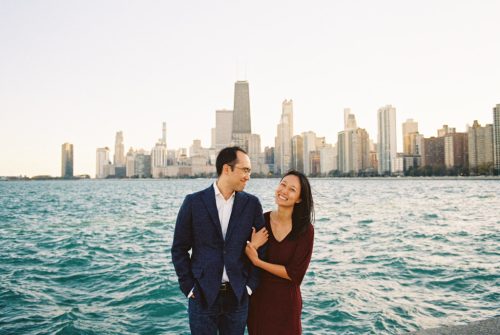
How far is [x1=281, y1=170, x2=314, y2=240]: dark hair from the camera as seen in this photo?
145 inches

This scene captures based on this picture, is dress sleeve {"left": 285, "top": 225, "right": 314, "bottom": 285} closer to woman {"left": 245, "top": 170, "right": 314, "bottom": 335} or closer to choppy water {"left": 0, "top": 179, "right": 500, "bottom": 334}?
woman {"left": 245, "top": 170, "right": 314, "bottom": 335}

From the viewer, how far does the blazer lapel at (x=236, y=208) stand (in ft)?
11.4

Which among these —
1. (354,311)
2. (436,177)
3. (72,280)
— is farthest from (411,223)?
(436,177)


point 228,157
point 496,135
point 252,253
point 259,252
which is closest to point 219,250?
point 252,253

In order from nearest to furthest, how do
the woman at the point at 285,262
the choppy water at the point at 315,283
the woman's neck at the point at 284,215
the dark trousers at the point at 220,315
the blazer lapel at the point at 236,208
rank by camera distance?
the dark trousers at the point at 220,315, the blazer lapel at the point at 236,208, the woman at the point at 285,262, the woman's neck at the point at 284,215, the choppy water at the point at 315,283

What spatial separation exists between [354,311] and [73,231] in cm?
Result: 1925

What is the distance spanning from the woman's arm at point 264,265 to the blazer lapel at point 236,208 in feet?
0.70

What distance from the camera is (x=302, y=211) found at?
372 centimetres

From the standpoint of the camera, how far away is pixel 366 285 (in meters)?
10.3

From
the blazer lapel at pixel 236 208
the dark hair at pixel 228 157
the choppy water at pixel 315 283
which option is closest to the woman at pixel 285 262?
the blazer lapel at pixel 236 208

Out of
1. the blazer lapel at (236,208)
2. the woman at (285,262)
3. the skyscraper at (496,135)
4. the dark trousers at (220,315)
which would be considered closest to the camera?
the dark trousers at (220,315)

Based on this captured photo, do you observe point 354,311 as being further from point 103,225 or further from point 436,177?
point 436,177

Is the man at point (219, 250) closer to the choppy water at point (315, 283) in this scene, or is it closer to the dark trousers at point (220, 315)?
the dark trousers at point (220, 315)

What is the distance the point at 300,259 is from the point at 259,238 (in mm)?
404
